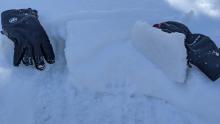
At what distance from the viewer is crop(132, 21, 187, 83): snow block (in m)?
1.94

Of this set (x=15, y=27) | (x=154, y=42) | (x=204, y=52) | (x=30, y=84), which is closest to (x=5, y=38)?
(x=15, y=27)

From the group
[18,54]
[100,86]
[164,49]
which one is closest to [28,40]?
[18,54]

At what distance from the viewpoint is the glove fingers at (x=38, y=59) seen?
6.56 ft

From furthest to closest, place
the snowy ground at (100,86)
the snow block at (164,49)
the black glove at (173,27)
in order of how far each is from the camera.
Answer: the black glove at (173,27)
the snow block at (164,49)
the snowy ground at (100,86)

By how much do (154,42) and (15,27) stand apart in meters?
0.77

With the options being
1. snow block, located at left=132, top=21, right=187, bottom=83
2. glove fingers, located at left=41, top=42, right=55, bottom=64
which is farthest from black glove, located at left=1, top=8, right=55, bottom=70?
snow block, located at left=132, top=21, right=187, bottom=83

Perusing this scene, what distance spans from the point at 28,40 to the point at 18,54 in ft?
0.30

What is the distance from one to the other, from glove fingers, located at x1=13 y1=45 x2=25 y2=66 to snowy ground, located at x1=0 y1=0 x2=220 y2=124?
1.6 inches

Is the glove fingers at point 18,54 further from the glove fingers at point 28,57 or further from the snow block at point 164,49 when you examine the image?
the snow block at point 164,49

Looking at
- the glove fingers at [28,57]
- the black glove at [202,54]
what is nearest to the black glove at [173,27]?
the black glove at [202,54]

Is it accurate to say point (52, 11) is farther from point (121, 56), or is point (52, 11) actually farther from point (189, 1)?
point (189, 1)

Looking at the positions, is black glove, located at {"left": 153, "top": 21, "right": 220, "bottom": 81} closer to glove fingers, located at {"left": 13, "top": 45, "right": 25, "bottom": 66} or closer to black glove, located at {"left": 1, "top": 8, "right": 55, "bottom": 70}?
black glove, located at {"left": 1, "top": 8, "right": 55, "bottom": 70}

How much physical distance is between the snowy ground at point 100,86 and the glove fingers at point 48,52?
38 mm

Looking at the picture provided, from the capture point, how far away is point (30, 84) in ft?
6.40
